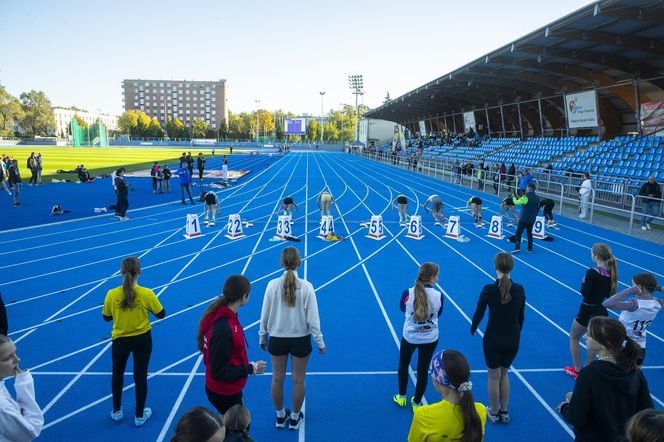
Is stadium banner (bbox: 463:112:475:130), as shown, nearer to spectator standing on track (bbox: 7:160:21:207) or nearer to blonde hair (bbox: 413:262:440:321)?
spectator standing on track (bbox: 7:160:21:207)

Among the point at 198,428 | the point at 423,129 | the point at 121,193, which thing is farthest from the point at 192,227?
the point at 423,129

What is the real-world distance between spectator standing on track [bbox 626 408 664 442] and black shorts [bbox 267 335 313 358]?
8.64 feet

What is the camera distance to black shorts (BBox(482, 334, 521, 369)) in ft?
13.6

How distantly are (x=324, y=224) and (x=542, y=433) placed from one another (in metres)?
9.70

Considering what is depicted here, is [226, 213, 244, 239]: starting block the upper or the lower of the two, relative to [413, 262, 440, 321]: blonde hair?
lower

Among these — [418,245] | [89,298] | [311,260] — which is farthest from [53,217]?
[418,245]

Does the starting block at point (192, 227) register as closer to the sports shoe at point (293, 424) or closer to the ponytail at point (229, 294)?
the sports shoe at point (293, 424)

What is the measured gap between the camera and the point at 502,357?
167 inches

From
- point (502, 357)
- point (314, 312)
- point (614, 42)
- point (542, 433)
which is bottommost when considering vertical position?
point (542, 433)

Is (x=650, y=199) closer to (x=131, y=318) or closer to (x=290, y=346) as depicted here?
(x=290, y=346)

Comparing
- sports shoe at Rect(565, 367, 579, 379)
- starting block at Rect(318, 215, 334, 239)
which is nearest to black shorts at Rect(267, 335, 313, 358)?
sports shoe at Rect(565, 367, 579, 379)

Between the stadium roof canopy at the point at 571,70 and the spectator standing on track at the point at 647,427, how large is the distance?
62.3 feet

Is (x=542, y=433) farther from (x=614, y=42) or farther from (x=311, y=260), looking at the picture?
(x=614, y=42)

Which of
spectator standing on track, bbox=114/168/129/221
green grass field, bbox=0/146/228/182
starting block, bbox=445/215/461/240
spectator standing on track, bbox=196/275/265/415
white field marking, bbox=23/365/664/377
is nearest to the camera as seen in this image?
spectator standing on track, bbox=196/275/265/415
